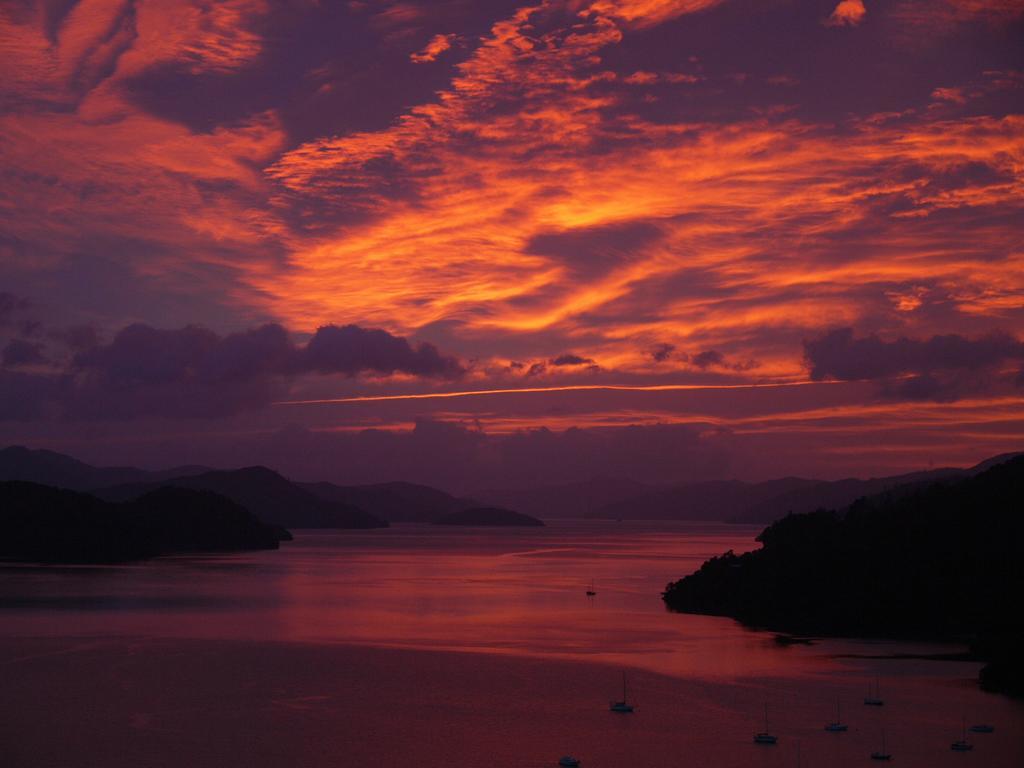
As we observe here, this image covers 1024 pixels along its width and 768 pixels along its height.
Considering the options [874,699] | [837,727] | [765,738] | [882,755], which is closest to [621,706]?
[765,738]

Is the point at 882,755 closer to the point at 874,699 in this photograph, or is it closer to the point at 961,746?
the point at 961,746

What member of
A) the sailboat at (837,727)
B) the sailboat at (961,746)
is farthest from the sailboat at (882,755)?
the sailboat at (837,727)

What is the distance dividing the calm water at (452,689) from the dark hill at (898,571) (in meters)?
6.69

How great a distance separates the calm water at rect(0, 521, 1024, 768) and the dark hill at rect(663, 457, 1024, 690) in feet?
22.0

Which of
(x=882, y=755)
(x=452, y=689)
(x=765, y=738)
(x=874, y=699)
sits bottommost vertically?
(x=452, y=689)

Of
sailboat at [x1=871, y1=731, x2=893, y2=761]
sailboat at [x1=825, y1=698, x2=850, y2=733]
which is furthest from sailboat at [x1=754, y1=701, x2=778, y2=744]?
sailboat at [x1=871, y1=731, x2=893, y2=761]

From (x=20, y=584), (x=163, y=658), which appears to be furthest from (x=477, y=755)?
(x=20, y=584)

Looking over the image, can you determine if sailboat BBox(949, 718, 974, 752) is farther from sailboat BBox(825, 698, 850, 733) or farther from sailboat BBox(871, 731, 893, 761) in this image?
sailboat BBox(825, 698, 850, 733)

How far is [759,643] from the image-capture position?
320 ft

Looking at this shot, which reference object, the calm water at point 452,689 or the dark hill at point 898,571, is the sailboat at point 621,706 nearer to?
the calm water at point 452,689

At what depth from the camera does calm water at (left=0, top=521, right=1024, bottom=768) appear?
5834 cm

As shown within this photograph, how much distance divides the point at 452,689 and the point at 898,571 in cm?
5396

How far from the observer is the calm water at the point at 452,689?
58344 millimetres

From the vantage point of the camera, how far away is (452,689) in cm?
7569
